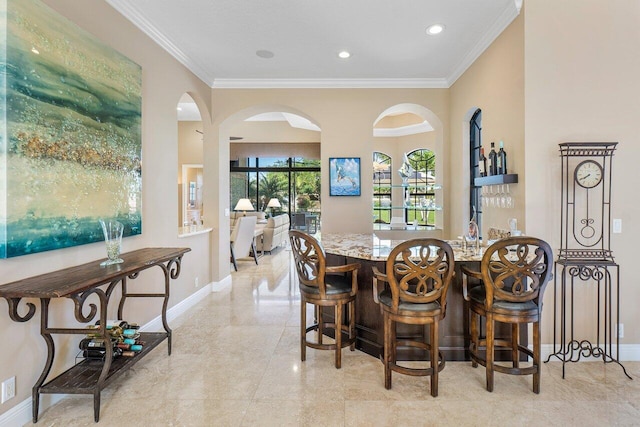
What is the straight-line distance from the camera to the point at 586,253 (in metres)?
2.83

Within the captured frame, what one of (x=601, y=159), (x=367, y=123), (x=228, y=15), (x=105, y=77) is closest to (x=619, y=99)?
(x=601, y=159)

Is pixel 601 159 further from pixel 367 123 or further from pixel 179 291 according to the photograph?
pixel 179 291

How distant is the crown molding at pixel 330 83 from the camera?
4.84 m

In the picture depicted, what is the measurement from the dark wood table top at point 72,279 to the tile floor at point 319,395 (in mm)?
892

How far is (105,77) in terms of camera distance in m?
2.68

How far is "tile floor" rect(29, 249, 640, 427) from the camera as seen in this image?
6.93ft

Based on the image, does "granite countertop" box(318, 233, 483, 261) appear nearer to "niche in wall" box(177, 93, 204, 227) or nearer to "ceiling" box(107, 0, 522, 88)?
"ceiling" box(107, 0, 522, 88)

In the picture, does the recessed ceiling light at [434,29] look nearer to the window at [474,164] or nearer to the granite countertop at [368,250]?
the window at [474,164]

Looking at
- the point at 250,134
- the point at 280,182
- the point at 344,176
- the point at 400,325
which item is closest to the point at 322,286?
the point at 400,325

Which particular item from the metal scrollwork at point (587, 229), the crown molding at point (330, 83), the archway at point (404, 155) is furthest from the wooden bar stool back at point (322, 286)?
the archway at point (404, 155)

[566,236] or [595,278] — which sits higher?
[566,236]

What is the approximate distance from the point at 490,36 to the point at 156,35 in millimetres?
3443

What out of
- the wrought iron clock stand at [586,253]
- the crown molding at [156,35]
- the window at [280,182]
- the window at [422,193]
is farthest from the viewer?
the window at [280,182]

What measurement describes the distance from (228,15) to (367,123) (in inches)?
94.8
